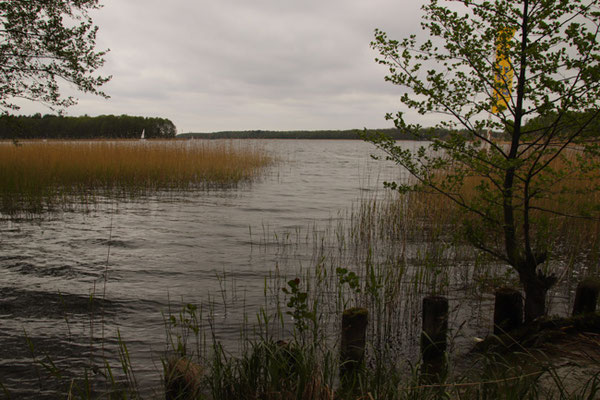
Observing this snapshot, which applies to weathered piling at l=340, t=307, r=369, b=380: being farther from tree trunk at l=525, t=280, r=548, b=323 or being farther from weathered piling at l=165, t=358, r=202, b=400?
tree trunk at l=525, t=280, r=548, b=323

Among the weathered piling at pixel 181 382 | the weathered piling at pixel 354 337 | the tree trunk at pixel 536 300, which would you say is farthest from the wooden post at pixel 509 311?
the weathered piling at pixel 181 382

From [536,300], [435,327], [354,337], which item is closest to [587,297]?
[536,300]

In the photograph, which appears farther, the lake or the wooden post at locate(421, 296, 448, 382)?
the lake

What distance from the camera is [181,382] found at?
8.77 feet

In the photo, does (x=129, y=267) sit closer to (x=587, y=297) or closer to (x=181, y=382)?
(x=181, y=382)

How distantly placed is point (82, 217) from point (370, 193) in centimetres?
1031

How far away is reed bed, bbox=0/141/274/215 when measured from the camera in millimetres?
12367

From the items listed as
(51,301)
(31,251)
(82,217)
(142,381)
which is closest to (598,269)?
(142,381)

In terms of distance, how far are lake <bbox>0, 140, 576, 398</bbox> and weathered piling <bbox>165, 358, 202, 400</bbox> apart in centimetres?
81

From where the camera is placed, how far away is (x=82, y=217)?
10305mm

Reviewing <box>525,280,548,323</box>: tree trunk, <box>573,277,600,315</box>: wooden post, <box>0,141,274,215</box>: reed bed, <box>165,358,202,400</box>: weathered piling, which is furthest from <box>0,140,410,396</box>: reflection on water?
<box>573,277,600,315</box>: wooden post

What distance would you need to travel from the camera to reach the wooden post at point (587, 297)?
405 centimetres

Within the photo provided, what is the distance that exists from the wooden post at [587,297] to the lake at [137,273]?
0.94 meters

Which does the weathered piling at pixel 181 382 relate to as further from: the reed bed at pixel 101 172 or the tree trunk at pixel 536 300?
the reed bed at pixel 101 172
